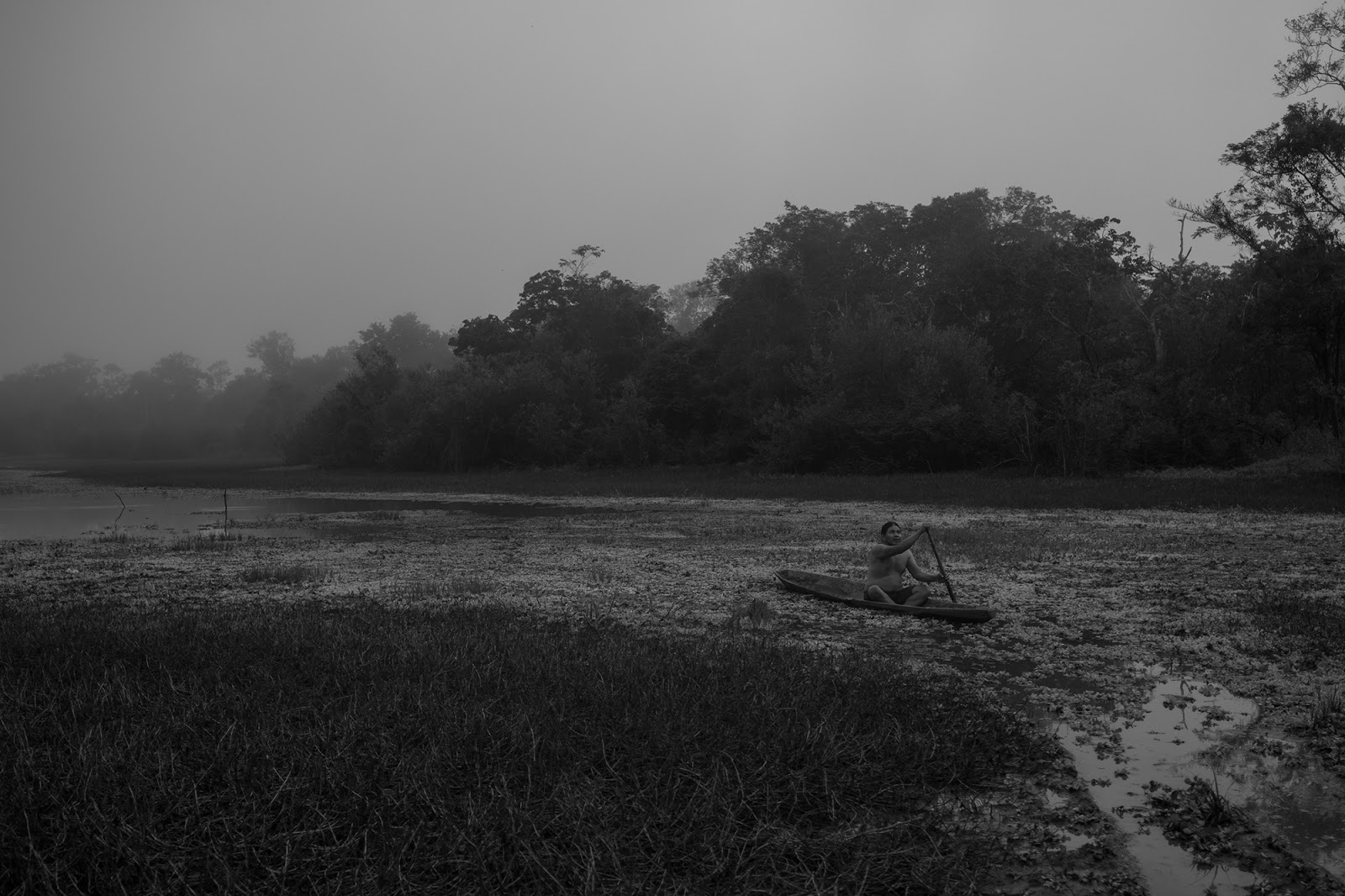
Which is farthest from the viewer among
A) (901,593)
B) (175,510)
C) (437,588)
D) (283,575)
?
(175,510)

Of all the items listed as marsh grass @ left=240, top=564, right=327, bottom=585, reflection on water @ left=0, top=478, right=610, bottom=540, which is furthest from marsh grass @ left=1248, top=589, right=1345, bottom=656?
reflection on water @ left=0, top=478, right=610, bottom=540

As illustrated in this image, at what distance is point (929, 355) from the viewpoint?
38.0 metres

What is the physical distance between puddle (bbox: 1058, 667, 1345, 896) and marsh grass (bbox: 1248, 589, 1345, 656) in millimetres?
1812

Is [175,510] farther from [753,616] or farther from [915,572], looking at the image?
[915,572]

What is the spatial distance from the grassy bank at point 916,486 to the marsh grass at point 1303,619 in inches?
476

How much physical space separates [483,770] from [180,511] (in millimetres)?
25776

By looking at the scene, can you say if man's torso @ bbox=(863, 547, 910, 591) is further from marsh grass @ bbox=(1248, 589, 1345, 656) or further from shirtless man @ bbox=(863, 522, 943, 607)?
marsh grass @ bbox=(1248, 589, 1345, 656)

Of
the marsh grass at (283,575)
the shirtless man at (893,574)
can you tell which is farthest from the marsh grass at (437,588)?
the shirtless man at (893,574)

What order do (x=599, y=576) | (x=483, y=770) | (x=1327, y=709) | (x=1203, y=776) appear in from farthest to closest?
(x=599, y=576) → (x=1327, y=709) → (x=1203, y=776) → (x=483, y=770)

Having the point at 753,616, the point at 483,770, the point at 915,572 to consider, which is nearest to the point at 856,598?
the point at 915,572

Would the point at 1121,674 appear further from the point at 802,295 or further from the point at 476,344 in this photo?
the point at 476,344

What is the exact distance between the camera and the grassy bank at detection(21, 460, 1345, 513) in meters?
22.8

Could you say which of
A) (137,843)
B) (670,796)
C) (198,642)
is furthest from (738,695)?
(198,642)

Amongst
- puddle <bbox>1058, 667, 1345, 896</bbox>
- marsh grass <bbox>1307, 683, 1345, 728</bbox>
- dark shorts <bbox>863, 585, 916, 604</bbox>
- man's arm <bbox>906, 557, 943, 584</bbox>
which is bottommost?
puddle <bbox>1058, 667, 1345, 896</bbox>
